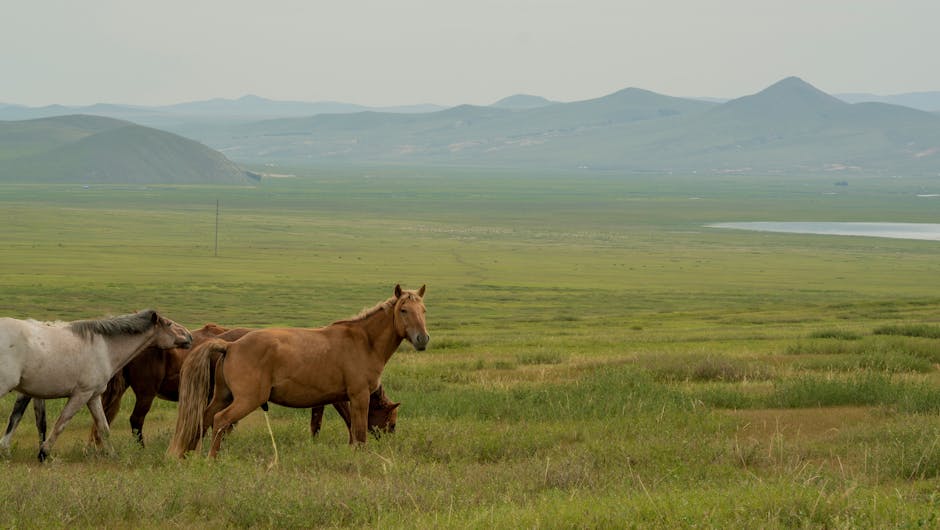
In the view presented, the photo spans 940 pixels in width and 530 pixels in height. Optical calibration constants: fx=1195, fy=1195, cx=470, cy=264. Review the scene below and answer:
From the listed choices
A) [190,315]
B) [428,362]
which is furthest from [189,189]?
[428,362]

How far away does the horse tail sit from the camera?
38.7ft

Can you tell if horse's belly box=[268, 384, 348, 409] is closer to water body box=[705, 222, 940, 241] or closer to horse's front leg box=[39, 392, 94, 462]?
horse's front leg box=[39, 392, 94, 462]

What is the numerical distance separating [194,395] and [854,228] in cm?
12088

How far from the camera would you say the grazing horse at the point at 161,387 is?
12.8 meters

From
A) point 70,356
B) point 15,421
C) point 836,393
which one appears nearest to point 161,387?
point 70,356

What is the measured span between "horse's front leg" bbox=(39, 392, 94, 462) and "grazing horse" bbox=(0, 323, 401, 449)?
87cm

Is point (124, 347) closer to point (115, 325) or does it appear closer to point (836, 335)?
point (115, 325)

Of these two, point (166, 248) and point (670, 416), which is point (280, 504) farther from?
point (166, 248)

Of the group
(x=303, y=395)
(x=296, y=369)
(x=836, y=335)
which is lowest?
(x=836, y=335)

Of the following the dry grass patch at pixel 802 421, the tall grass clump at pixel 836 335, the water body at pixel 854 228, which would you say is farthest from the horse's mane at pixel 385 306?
the water body at pixel 854 228

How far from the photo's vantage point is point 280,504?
9.34 m

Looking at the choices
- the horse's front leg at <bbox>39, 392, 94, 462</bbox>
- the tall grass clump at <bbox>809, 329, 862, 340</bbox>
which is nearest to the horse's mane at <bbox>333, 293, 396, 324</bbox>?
the horse's front leg at <bbox>39, 392, 94, 462</bbox>

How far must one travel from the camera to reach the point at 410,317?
39.6 feet

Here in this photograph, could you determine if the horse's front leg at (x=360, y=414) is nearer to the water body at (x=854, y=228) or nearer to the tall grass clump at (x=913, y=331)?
the tall grass clump at (x=913, y=331)
